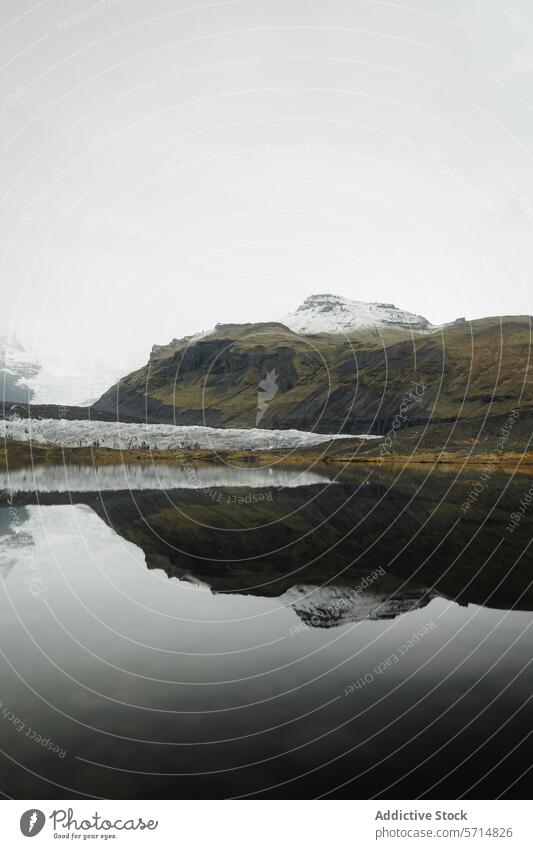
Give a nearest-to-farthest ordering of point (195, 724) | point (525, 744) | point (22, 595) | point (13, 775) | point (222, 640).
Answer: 1. point (13, 775)
2. point (525, 744)
3. point (195, 724)
4. point (222, 640)
5. point (22, 595)

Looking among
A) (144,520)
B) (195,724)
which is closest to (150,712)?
(195,724)

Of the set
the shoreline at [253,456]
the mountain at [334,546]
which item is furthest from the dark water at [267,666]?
the shoreline at [253,456]

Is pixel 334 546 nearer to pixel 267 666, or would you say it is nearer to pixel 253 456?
pixel 267 666

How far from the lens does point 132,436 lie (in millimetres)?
184000

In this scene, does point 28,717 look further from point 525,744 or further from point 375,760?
point 525,744

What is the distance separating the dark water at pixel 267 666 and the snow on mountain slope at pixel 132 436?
488 ft

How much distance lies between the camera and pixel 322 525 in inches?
1570

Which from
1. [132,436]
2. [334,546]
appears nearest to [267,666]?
[334,546]

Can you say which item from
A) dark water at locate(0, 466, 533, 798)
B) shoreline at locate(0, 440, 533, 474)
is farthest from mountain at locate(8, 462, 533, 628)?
shoreline at locate(0, 440, 533, 474)

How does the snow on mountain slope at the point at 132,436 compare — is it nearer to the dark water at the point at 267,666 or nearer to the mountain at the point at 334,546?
the mountain at the point at 334,546

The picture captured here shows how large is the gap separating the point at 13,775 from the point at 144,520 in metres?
32.5

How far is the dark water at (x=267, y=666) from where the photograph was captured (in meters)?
10.5

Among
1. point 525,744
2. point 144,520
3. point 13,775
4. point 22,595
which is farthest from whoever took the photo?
point 144,520
